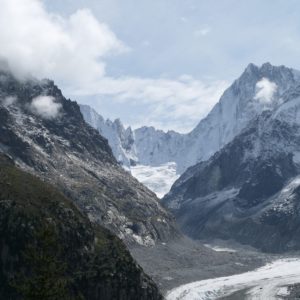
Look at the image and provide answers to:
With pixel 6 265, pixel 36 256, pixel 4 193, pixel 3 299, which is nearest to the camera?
pixel 36 256

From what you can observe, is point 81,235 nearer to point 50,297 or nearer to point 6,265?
point 6,265

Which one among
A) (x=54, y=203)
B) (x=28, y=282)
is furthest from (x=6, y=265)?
(x=28, y=282)

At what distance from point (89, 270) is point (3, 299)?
24.0 metres

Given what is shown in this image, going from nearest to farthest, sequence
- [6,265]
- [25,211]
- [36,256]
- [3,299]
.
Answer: [36,256], [3,299], [6,265], [25,211]

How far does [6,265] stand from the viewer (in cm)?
16475

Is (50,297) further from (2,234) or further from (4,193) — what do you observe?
(4,193)

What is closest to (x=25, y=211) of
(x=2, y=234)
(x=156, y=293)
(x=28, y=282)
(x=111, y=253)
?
(x=2, y=234)

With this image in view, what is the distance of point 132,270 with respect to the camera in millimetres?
173000

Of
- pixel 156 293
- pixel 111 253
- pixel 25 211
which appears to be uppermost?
pixel 25 211

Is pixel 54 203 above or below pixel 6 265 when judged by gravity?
above

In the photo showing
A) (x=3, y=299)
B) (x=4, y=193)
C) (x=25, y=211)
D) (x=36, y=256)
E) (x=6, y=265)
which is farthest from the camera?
(x=4, y=193)

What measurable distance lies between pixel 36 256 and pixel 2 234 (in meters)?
109

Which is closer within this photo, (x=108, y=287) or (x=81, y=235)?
(x=108, y=287)

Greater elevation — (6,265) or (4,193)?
(4,193)
